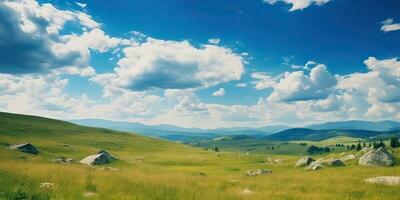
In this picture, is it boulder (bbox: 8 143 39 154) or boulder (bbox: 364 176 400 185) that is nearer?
boulder (bbox: 364 176 400 185)

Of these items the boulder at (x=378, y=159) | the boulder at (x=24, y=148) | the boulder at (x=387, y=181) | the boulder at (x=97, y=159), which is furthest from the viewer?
the boulder at (x=97, y=159)

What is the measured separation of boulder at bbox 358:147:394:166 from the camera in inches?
1690

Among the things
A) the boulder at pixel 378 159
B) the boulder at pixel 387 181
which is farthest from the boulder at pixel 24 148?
the boulder at pixel 387 181

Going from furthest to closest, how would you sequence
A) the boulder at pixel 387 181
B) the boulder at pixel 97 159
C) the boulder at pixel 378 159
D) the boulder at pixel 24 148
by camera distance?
the boulder at pixel 97 159 → the boulder at pixel 24 148 → the boulder at pixel 378 159 → the boulder at pixel 387 181

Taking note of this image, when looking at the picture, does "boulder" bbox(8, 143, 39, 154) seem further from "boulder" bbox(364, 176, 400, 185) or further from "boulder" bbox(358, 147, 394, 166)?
"boulder" bbox(364, 176, 400, 185)

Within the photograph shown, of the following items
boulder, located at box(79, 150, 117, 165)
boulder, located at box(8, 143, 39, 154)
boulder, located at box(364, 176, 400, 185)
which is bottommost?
boulder, located at box(79, 150, 117, 165)

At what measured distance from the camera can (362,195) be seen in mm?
17781

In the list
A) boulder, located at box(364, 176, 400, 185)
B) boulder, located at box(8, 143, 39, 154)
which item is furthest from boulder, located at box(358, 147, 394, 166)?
boulder, located at box(8, 143, 39, 154)

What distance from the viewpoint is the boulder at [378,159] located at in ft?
141

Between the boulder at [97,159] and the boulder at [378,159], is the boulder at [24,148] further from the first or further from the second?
the boulder at [378,159]

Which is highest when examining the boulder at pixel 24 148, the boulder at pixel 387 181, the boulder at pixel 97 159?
the boulder at pixel 387 181

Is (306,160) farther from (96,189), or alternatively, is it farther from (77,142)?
(77,142)

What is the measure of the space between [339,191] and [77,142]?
127 metres

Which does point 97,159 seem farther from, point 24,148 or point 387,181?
point 387,181
